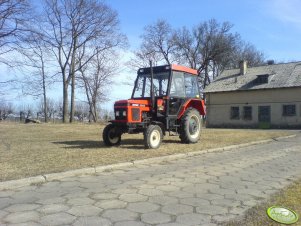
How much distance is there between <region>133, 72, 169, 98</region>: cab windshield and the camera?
14.1m

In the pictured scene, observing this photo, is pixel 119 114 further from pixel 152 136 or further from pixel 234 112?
pixel 234 112

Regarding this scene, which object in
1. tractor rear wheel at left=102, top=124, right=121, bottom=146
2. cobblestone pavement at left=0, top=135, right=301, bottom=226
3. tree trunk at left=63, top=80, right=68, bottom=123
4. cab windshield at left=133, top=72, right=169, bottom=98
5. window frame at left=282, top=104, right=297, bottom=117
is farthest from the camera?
tree trunk at left=63, top=80, right=68, bottom=123

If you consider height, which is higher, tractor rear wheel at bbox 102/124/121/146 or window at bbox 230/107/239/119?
window at bbox 230/107/239/119

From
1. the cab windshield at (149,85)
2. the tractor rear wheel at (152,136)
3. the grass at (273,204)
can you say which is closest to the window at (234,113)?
the cab windshield at (149,85)

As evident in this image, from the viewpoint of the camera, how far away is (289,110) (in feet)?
131

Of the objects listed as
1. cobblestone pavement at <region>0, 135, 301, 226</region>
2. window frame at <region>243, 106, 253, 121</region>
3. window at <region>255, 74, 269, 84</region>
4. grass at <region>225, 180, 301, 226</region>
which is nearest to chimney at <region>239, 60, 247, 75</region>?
window at <region>255, 74, 269, 84</region>

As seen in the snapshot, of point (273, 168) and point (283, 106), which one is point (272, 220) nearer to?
point (273, 168)

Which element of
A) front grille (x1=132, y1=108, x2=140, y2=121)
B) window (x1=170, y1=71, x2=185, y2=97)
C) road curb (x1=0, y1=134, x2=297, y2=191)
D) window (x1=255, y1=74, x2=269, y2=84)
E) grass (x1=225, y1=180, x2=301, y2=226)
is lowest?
grass (x1=225, y1=180, x2=301, y2=226)

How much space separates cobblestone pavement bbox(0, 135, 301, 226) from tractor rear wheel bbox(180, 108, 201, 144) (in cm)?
473

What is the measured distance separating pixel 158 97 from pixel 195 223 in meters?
8.97

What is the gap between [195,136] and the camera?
50.3ft

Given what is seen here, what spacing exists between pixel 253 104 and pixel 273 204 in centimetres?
3801

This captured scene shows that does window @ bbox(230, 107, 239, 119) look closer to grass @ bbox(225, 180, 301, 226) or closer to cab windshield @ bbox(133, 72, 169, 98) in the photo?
cab windshield @ bbox(133, 72, 169, 98)

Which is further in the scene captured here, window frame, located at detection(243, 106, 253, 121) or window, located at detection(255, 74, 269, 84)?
window frame, located at detection(243, 106, 253, 121)
